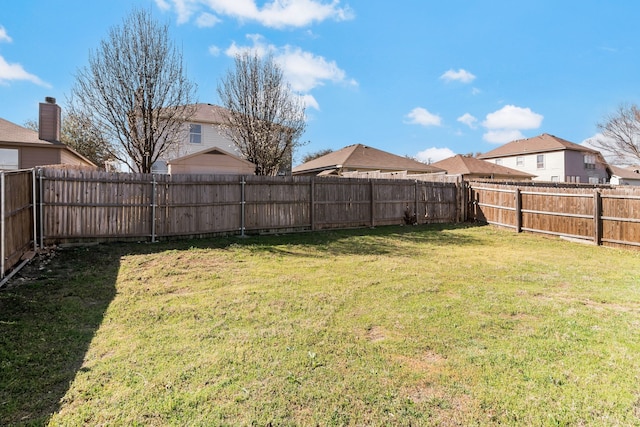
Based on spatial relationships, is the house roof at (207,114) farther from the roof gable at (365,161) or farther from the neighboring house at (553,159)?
the neighboring house at (553,159)

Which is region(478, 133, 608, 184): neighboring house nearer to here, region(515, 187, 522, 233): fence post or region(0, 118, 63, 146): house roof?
region(515, 187, 522, 233): fence post

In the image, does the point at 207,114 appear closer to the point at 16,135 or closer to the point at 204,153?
the point at 204,153

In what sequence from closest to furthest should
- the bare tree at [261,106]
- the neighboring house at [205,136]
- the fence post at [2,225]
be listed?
1. the fence post at [2,225]
2. the bare tree at [261,106]
3. the neighboring house at [205,136]

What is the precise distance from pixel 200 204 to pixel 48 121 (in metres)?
12.7

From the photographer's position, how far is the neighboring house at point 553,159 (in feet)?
117

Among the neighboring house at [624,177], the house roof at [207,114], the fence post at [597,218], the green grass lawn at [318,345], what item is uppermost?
the house roof at [207,114]

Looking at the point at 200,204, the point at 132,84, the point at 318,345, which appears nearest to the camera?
the point at 318,345

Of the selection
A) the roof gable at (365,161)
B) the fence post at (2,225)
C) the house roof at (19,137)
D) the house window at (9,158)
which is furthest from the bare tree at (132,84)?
the roof gable at (365,161)

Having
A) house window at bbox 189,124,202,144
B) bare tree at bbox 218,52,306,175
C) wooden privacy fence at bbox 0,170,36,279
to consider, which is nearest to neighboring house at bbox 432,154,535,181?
bare tree at bbox 218,52,306,175

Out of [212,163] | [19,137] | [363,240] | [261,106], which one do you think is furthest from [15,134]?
[363,240]

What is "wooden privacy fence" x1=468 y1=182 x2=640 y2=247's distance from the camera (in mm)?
9312

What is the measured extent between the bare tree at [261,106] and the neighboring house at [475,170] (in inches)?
779

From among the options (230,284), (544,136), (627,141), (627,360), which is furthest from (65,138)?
(627,141)

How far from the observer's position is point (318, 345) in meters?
3.44
